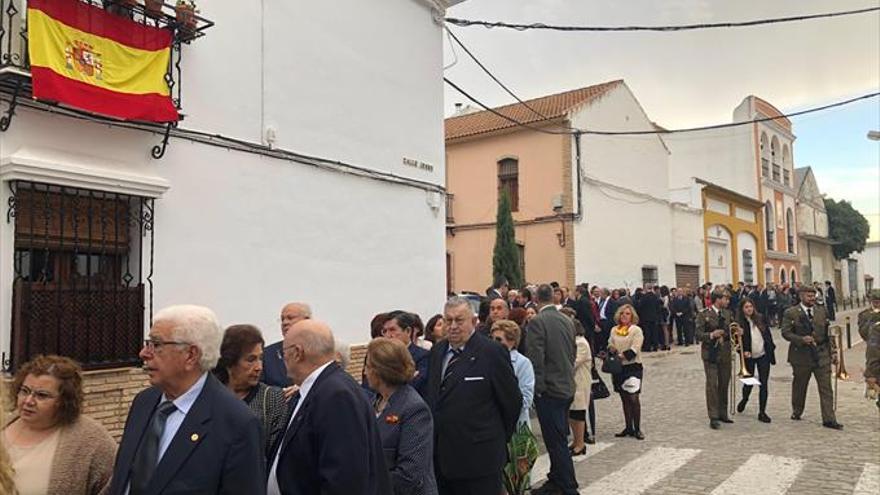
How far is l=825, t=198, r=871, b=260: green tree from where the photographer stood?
4828cm

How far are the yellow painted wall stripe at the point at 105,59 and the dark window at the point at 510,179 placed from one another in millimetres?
16080

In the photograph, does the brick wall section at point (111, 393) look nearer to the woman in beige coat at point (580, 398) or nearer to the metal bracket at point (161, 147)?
the metal bracket at point (161, 147)

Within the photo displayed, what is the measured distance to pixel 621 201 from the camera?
74.2 ft

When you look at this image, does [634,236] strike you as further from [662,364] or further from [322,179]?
[322,179]

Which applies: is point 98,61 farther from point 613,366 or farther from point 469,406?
point 613,366

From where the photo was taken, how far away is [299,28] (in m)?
8.38

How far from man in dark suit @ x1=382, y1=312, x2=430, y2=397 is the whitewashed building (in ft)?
8.34

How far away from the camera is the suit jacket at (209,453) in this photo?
2449 mm

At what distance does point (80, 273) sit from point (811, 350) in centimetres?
884

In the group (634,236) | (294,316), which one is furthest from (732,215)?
(294,316)

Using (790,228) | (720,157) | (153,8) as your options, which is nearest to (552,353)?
(153,8)

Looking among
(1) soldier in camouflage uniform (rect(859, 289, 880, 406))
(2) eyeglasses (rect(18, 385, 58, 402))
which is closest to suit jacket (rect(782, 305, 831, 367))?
(1) soldier in camouflage uniform (rect(859, 289, 880, 406))

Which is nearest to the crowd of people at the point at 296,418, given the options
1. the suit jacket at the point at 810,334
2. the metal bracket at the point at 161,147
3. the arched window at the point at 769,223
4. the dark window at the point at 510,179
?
the metal bracket at the point at 161,147

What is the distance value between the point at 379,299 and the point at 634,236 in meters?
15.5
